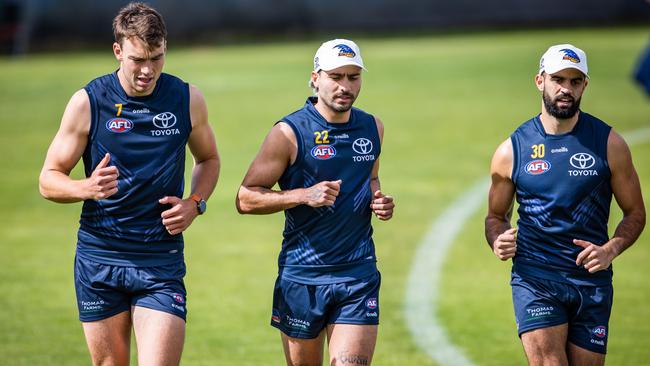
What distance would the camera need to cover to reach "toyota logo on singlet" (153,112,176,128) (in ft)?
25.2

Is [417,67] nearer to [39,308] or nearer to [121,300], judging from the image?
[39,308]

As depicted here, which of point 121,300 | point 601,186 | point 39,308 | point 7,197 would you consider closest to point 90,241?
point 121,300

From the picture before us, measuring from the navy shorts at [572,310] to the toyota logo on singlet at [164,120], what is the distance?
2737mm

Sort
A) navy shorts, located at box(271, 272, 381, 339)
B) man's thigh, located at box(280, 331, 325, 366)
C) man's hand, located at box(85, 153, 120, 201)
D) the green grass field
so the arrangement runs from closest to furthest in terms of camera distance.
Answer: man's hand, located at box(85, 153, 120, 201) < navy shorts, located at box(271, 272, 381, 339) < man's thigh, located at box(280, 331, 325, 366) < the green grass field

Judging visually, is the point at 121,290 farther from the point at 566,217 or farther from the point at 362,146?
the point at 566,217

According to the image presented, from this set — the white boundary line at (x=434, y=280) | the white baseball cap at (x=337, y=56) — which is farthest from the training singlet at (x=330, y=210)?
the white boundary line at (x=434, y=280)

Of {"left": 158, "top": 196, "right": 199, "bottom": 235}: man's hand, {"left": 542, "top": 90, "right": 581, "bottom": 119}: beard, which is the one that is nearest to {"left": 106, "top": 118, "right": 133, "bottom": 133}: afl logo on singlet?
{"left": 158, "top": 196, "right": 199, "bottom": 235}: man's hand

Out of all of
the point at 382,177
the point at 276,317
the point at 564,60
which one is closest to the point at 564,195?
the point at 564,60

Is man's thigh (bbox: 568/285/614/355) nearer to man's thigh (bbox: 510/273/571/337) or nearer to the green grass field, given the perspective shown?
man's thigh (bbox: 510/273/571/337)

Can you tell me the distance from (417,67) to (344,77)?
26601mm

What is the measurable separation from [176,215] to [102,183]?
640mm

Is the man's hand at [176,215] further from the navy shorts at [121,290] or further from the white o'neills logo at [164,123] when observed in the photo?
the white o'neills logo at [164,123]

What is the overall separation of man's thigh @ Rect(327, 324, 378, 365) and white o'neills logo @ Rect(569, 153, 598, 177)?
5.78 feet

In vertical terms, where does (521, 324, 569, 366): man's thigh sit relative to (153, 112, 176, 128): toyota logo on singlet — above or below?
below
